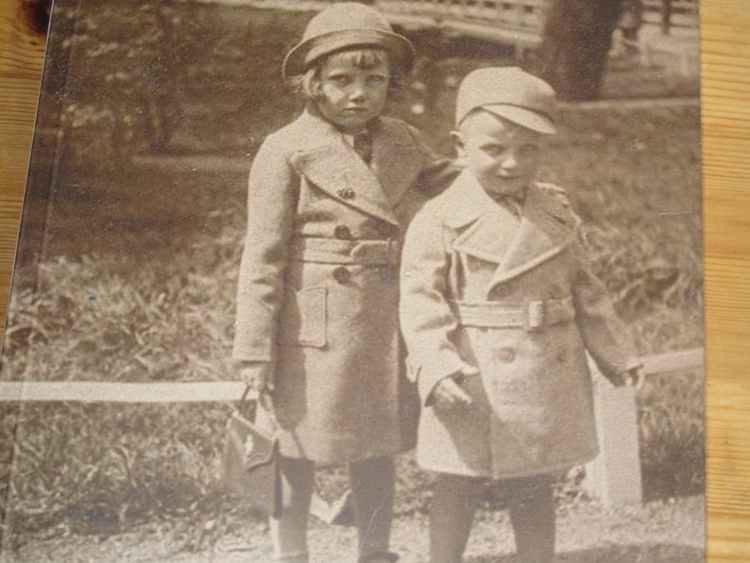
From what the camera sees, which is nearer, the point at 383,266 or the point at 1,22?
the point at 383,266

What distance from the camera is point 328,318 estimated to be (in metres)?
1.25

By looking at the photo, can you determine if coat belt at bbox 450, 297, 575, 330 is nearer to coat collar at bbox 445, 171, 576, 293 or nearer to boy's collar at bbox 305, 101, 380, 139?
coat collar at bbox 445, 171, 576, 293

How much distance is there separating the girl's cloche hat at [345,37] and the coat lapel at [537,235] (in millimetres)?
406

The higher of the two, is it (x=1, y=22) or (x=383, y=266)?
(x=1, y=22)

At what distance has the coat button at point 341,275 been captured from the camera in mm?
1253

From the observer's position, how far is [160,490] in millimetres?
1228

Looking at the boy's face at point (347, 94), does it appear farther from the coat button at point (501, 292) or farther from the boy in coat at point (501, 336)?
the coat button at point (501, 292)

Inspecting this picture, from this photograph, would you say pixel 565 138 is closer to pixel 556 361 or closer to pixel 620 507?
pixel 556 361

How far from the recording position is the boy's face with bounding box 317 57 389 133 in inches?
51.6

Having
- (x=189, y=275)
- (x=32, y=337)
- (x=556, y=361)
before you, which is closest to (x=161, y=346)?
(x=189, y=275)

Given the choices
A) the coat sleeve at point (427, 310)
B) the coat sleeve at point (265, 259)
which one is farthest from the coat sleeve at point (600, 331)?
the coat sleeve at point (265, 259)

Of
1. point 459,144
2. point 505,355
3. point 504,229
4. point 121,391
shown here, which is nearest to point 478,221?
point 504,229

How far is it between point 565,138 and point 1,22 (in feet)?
4.22

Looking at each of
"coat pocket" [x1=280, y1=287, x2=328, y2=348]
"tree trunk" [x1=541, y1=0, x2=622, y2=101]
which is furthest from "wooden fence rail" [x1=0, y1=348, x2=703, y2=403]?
"tree trunk" [x1=541, y1=0, x2=622, y2=101]
